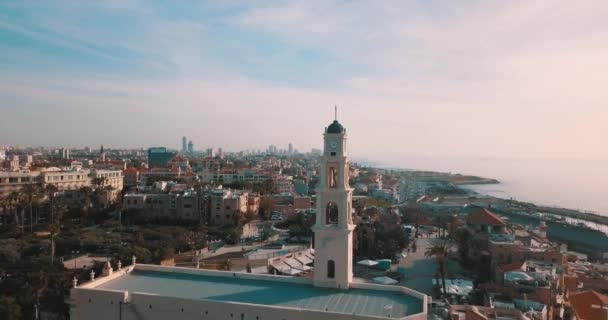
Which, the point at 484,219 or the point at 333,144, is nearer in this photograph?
the point at 333,144

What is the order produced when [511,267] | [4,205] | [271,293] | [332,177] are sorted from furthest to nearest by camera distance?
[4,205]
[511,267]
[332,177]
[271,293]

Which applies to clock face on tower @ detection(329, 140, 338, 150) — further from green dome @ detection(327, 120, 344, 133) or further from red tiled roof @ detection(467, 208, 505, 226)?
red tiled roof @ detection(467, 208, 505, 226)

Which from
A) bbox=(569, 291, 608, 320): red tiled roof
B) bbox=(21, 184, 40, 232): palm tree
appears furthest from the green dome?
bbox=(21, 184, 40, 232): palm tree

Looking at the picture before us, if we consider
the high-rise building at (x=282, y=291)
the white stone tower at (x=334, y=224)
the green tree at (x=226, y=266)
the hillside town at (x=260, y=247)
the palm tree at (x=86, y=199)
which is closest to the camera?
the high-rise building at (x=282, y=291)

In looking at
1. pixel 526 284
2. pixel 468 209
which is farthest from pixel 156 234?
pixel 468 209

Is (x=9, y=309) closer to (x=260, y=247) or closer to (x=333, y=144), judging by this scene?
(x=333, y=144)

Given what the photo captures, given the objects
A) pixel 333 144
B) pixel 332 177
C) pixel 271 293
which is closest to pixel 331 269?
pixel 271 293

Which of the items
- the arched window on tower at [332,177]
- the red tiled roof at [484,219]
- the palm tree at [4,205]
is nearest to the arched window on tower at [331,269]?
the arched window on tower at [332,177]

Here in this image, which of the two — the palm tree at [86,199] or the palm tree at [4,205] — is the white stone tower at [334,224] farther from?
the palm tree at [86,199]
